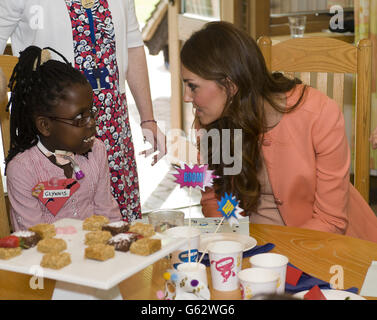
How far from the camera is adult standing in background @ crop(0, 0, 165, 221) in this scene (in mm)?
1790

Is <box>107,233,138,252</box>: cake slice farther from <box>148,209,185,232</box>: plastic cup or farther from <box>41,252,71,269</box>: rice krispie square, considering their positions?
<box>148,209,185,232</box>: plastic cup

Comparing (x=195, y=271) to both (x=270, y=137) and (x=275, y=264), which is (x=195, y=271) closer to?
(x=275, y=264)

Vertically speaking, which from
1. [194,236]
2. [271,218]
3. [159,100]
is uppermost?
[194,236]

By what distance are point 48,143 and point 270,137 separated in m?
0.65

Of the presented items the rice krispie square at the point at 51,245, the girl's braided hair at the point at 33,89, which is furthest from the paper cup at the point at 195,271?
the girl's braided hair at the point at 33,89

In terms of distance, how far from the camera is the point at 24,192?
5.15 ft

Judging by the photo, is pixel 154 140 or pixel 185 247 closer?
pixel 185 247

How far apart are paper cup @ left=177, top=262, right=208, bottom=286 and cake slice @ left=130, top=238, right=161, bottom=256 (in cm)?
10

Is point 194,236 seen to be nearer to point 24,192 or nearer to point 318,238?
point 318,238

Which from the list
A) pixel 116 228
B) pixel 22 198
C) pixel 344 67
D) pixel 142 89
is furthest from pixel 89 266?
pixel 344 67

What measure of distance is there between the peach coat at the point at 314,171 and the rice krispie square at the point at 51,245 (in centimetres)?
79

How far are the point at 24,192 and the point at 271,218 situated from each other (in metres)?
0.72

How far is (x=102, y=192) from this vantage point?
1.75 m

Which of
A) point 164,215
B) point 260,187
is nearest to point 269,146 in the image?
point 260,187
